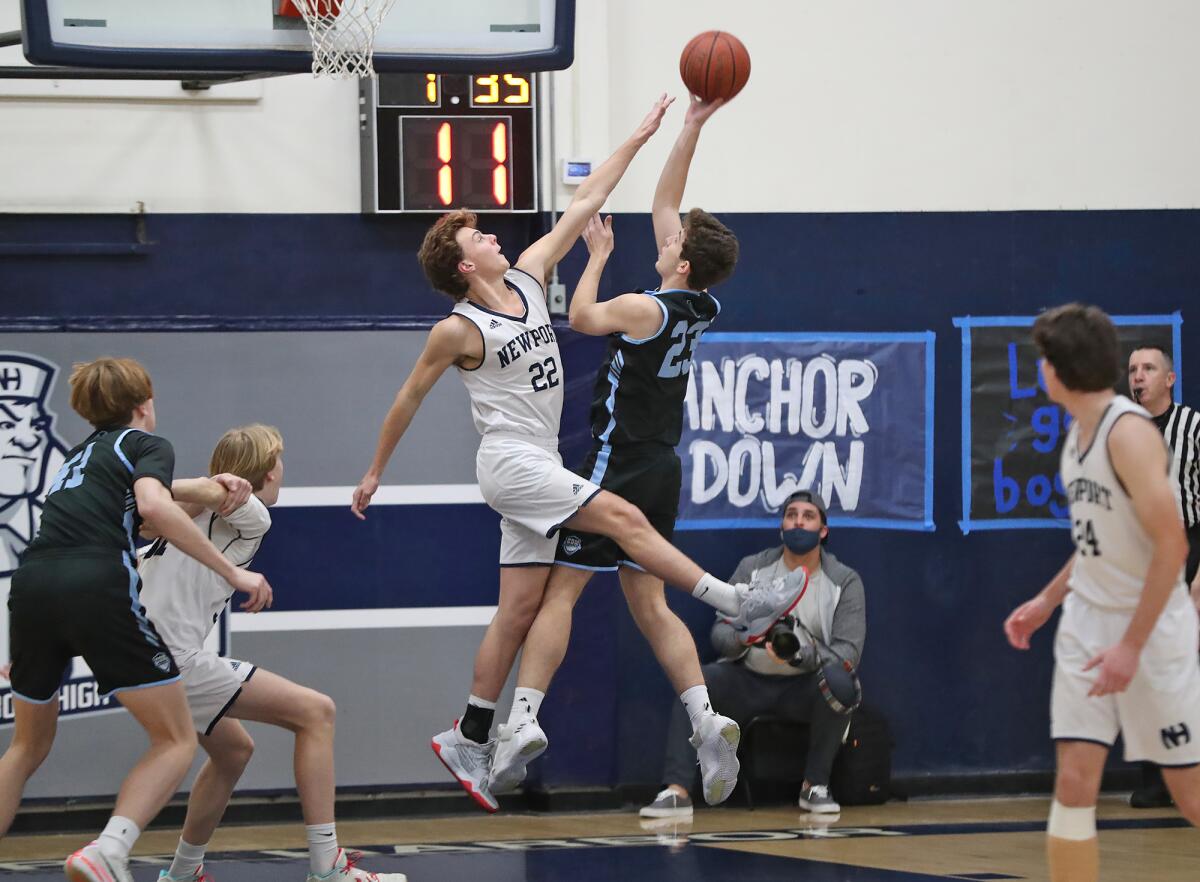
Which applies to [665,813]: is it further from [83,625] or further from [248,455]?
[83,625]

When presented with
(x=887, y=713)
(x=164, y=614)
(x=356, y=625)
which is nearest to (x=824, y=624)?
(x=887, y=713)

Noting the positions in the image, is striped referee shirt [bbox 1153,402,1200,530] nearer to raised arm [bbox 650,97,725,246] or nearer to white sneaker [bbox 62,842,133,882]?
raised arm [bbox 650,97,725,246]

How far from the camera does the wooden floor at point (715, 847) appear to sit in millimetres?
5855

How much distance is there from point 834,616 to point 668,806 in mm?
1238

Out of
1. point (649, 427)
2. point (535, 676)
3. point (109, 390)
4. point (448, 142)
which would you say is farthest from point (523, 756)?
point (448, 142)

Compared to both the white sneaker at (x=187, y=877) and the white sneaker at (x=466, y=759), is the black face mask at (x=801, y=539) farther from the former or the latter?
the white sneaker at (x=187, y=877)

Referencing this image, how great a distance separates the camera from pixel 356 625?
7809 mm

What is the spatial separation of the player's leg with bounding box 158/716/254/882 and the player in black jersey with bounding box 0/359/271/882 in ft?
1.27

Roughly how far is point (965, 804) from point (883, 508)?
1.57m

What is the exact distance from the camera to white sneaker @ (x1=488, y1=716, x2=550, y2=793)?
18.6 ft

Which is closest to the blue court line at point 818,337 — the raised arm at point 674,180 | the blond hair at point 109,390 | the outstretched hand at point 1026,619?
the raised arm at point 674,180

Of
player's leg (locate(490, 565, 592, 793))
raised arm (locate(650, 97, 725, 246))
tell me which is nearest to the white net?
raised arm (locate(650, 97, 725, 246))

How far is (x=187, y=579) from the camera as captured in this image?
211 inches

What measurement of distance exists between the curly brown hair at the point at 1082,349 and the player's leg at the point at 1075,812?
929 mm
